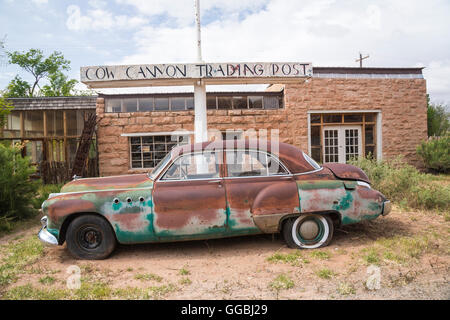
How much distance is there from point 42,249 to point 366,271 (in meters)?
4.38

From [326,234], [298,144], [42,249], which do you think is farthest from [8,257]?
[298,144]

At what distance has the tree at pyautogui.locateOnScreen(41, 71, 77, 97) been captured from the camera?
31391 mm

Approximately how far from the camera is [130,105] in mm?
10852

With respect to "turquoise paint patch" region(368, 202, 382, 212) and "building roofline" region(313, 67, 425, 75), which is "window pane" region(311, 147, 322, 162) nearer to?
"building roofline" region(313, 67, 425, 75)

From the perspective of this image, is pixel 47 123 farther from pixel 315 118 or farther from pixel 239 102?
pixel 315 118

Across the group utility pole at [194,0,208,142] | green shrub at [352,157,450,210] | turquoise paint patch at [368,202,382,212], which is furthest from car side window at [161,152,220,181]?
green shrub at [352,157,450,210]

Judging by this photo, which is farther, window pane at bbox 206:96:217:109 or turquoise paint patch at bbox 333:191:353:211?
window pane at bbox 206:96:217:109

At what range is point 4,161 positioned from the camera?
6020 millimetres

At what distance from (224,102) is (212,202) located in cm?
766

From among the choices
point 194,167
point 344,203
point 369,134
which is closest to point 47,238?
point 194,167

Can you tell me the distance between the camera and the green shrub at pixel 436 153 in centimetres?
1099

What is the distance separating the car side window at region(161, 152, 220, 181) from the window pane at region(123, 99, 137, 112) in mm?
7564
